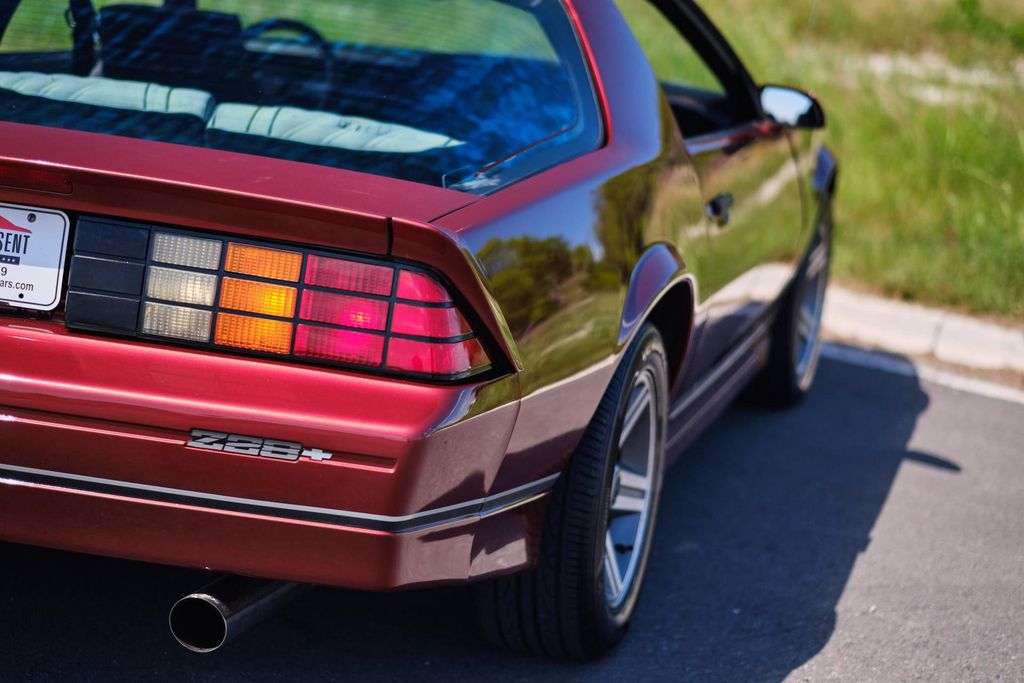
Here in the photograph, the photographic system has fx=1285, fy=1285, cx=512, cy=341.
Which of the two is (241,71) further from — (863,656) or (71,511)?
(863,656)

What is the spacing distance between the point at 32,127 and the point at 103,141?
0.14m

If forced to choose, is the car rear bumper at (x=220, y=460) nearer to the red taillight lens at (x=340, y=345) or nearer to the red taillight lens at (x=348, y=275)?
the red taillight lens at (x=340, y=345)

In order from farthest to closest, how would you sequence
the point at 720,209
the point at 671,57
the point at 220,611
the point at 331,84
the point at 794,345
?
the point at 671,57
the point at 794,345
the point at 720,209
the point at 331,84
the point at 220,611

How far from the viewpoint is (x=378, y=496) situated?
85.1 inches

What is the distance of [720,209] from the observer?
3.64 meters

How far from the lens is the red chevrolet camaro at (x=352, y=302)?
214cm

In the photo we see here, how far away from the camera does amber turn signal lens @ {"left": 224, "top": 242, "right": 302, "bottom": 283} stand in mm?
2170

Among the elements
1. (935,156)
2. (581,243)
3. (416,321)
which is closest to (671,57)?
(935,156)

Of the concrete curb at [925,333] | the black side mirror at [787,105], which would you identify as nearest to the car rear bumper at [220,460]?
the black side mirror at [787,105]

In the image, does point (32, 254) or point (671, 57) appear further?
point (671, 57)

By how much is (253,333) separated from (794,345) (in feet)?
10.6

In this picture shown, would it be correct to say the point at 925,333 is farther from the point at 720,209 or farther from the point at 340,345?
the point at 340,345

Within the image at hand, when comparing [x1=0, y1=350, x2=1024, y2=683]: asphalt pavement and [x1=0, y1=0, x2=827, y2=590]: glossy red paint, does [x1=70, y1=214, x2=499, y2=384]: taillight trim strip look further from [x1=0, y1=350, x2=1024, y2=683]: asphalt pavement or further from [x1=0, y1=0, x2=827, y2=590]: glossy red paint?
[x1=0, y1=350, x2=1024, y2=683]: asphalt pavement

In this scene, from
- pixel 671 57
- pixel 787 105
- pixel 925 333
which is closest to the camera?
pixel 787 105
